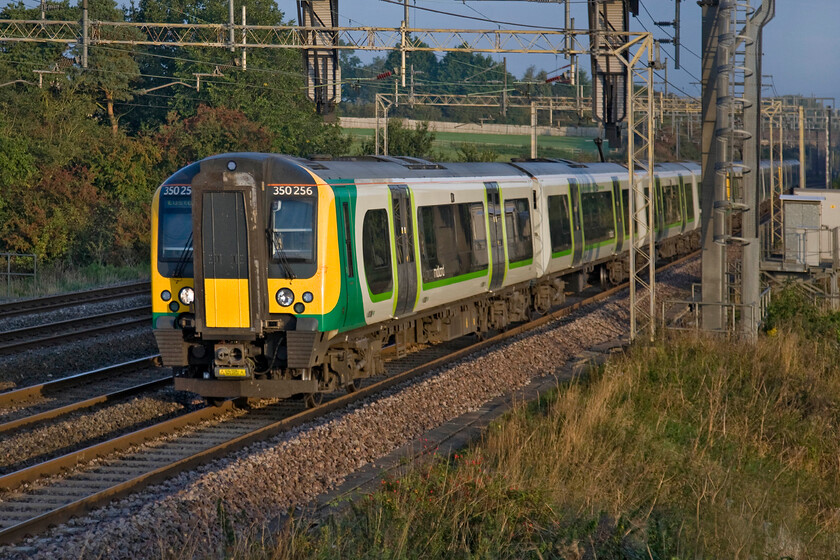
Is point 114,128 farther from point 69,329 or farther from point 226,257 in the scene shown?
point 226,257

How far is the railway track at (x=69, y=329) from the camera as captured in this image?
15742 mm

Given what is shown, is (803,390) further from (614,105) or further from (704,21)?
(614,105)

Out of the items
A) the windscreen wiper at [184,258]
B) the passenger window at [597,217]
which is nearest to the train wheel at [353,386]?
the windscreen wiper at [184,258]

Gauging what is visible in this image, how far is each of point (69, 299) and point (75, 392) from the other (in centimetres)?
942

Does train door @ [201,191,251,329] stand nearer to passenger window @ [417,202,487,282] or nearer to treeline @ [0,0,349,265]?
passenger window @ [417,202,487,282]

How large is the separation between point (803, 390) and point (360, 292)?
5966 mm

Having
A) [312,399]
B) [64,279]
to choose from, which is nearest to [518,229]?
[312,399]

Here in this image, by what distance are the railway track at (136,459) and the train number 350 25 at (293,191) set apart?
2.47 meters

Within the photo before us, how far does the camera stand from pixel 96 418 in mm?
11164

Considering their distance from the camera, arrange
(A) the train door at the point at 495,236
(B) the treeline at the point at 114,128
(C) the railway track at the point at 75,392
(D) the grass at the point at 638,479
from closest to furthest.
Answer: (D) the grass at the point at 638,479, (C) the railway track at the point at 75,392, (A) the train door at the point at 495,236, (B) the treeline at the point at 114,128

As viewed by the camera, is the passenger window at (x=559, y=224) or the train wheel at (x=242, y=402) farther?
the passenger window at (x=559, y=224)

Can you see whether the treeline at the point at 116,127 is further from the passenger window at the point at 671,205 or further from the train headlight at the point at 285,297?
the train headlight at the point at 285,297

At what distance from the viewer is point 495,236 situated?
54.5 ft

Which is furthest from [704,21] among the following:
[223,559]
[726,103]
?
[223,559]
